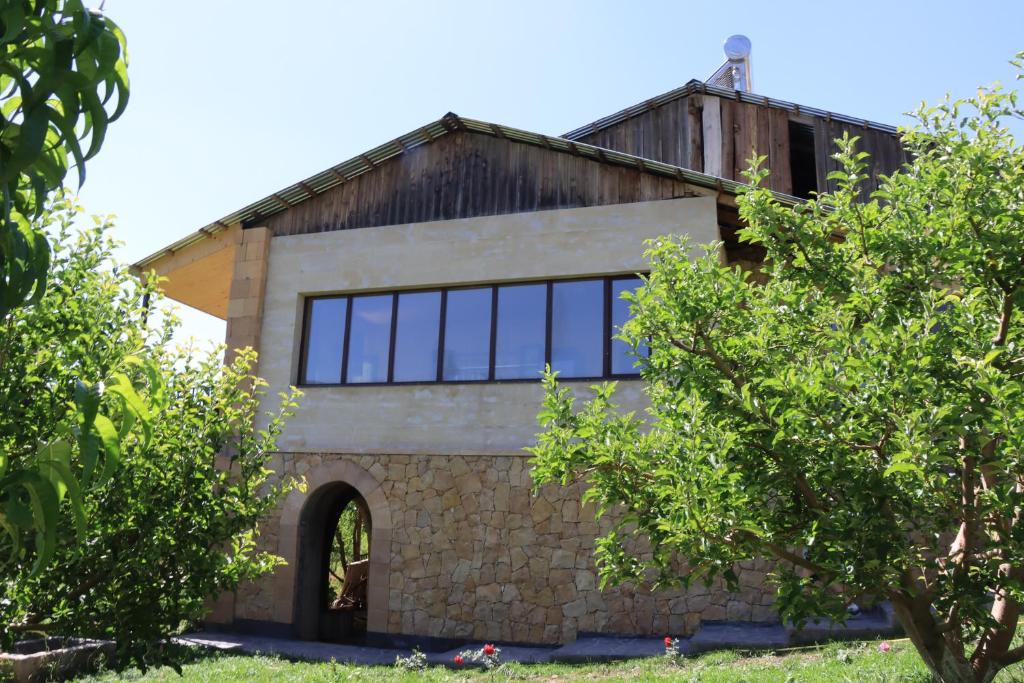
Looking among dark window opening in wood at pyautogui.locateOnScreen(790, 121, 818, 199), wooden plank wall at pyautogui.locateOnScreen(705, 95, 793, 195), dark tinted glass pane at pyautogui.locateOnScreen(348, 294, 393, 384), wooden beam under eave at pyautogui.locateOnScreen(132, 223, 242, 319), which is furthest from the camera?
dark window opening in wood at pyautogui.locateOnScreen(790, 121, 818, 199)

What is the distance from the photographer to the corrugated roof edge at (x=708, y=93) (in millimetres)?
13594

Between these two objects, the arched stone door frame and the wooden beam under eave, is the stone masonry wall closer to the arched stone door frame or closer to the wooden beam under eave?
the arched stone door frame

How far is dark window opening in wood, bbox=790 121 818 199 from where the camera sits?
559 inches

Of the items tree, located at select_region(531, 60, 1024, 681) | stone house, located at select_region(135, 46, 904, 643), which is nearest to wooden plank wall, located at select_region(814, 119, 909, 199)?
stone house, located at select_region(135, 46, 904, 643)

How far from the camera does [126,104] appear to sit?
4.25 ft

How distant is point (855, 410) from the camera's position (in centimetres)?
329

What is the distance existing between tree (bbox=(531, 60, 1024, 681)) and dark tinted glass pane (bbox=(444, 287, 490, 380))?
6.38 metres

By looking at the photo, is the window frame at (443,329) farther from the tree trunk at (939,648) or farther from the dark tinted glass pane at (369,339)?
the tree trunk at (939,648)

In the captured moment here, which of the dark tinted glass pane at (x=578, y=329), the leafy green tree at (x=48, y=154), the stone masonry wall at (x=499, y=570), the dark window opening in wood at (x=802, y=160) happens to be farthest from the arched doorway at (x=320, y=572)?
the leafy green tree at (x=48, y=154)

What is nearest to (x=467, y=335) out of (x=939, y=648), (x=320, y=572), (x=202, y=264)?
(x=320, y=572)

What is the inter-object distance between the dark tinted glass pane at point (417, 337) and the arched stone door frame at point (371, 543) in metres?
1.53

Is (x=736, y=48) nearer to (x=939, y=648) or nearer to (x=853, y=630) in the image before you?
(x=853, y=630)

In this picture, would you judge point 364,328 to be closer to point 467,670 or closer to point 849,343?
point 467,670

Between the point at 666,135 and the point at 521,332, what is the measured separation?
218 inches
